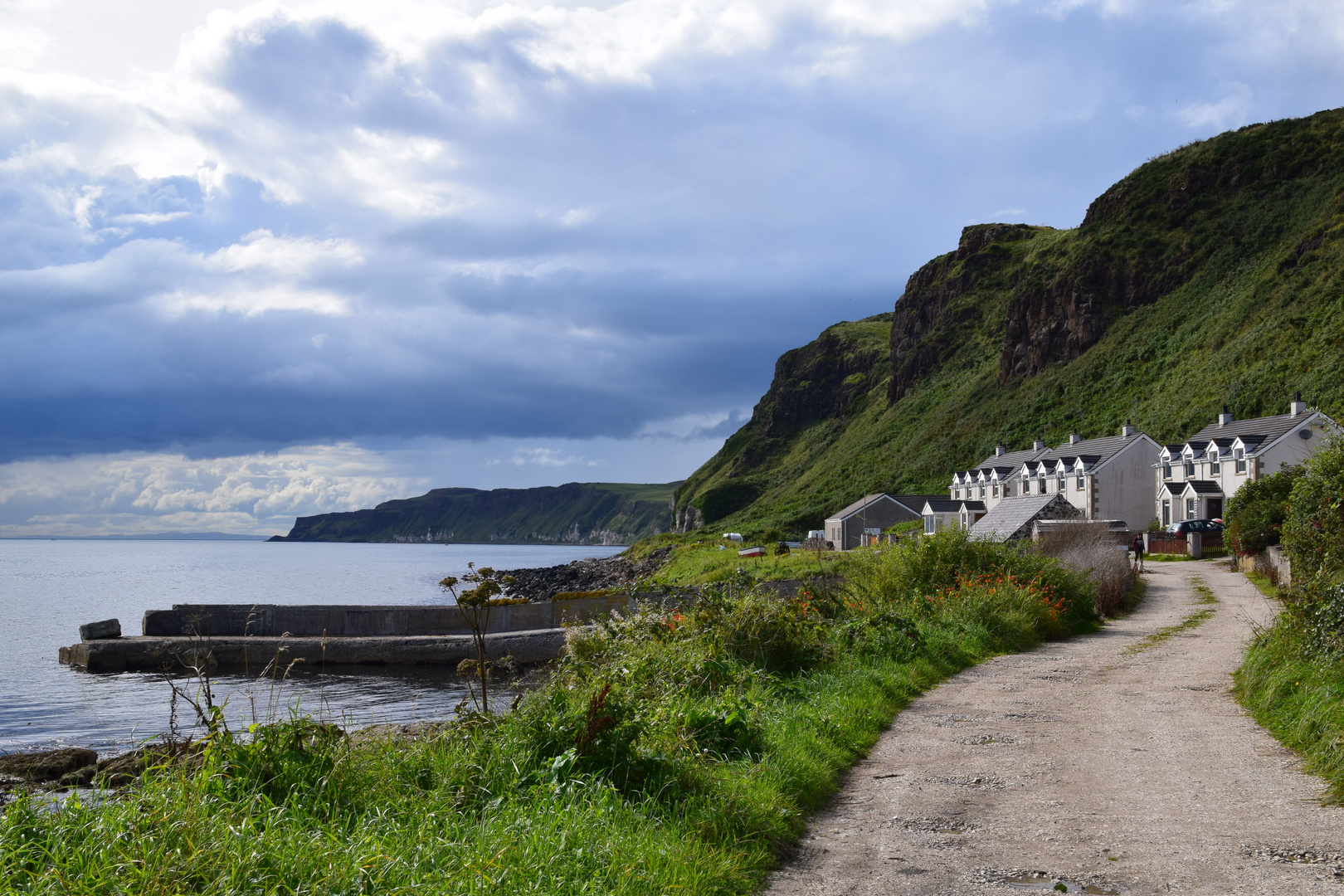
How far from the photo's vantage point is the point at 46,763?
12.4 meters

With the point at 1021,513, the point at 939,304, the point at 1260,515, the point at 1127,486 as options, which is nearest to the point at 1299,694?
the point at 1260,515

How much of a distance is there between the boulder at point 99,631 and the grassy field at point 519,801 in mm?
26165

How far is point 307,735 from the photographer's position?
17.8 ft

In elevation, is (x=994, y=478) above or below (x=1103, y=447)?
below

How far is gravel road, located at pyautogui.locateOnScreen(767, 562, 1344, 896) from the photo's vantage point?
4895 millimetres

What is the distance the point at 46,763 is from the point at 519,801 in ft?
36.1

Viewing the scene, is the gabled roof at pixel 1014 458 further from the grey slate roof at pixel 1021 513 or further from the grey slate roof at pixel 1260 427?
the grey slate roof at pixel 1021 513

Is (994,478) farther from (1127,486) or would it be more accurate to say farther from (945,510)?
(1127,486)

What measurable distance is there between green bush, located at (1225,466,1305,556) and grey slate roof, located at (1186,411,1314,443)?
26.0m

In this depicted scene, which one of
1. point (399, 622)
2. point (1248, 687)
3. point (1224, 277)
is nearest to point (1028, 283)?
point (1224, 277)

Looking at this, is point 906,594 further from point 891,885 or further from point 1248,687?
point 891,885

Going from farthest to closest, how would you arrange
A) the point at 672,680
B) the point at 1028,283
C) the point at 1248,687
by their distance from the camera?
1. the point at 1028,283
2. the point at 1248,687
3. the point at 672,680

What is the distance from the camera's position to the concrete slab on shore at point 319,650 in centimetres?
2683

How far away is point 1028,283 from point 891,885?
137 meters
